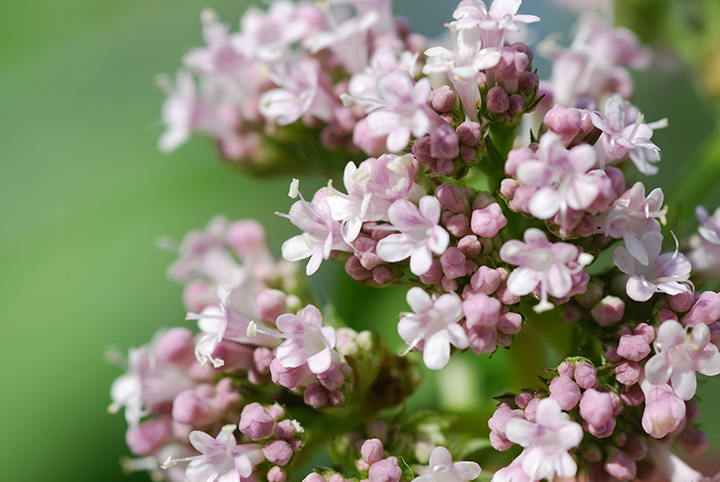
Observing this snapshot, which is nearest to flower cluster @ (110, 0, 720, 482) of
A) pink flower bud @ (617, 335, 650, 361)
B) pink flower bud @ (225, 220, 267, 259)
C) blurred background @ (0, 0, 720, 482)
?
pink flower bud @ (617, 335, 650, 361)

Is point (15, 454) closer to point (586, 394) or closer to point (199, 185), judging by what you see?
point (199, 185)

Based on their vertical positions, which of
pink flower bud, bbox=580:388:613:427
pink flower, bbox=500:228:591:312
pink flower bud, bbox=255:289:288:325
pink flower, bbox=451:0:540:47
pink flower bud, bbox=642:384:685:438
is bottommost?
pink flower bud, bbox=642:384:685:438

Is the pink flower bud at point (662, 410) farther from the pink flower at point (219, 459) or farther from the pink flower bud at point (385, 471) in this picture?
the pink flower at point (219, 459)

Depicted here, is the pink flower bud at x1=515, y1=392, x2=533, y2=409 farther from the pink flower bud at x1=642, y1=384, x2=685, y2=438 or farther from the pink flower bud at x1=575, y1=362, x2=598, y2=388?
the pink flower bud at x1=642, y1=384, x2=685, y2=438

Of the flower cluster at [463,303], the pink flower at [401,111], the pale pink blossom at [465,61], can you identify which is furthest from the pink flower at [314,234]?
the pale pink blossom at [465,61]

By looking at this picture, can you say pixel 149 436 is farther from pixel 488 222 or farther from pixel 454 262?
pixel 488 222

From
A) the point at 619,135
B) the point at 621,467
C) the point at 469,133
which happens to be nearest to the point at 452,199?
the point at 469,133
